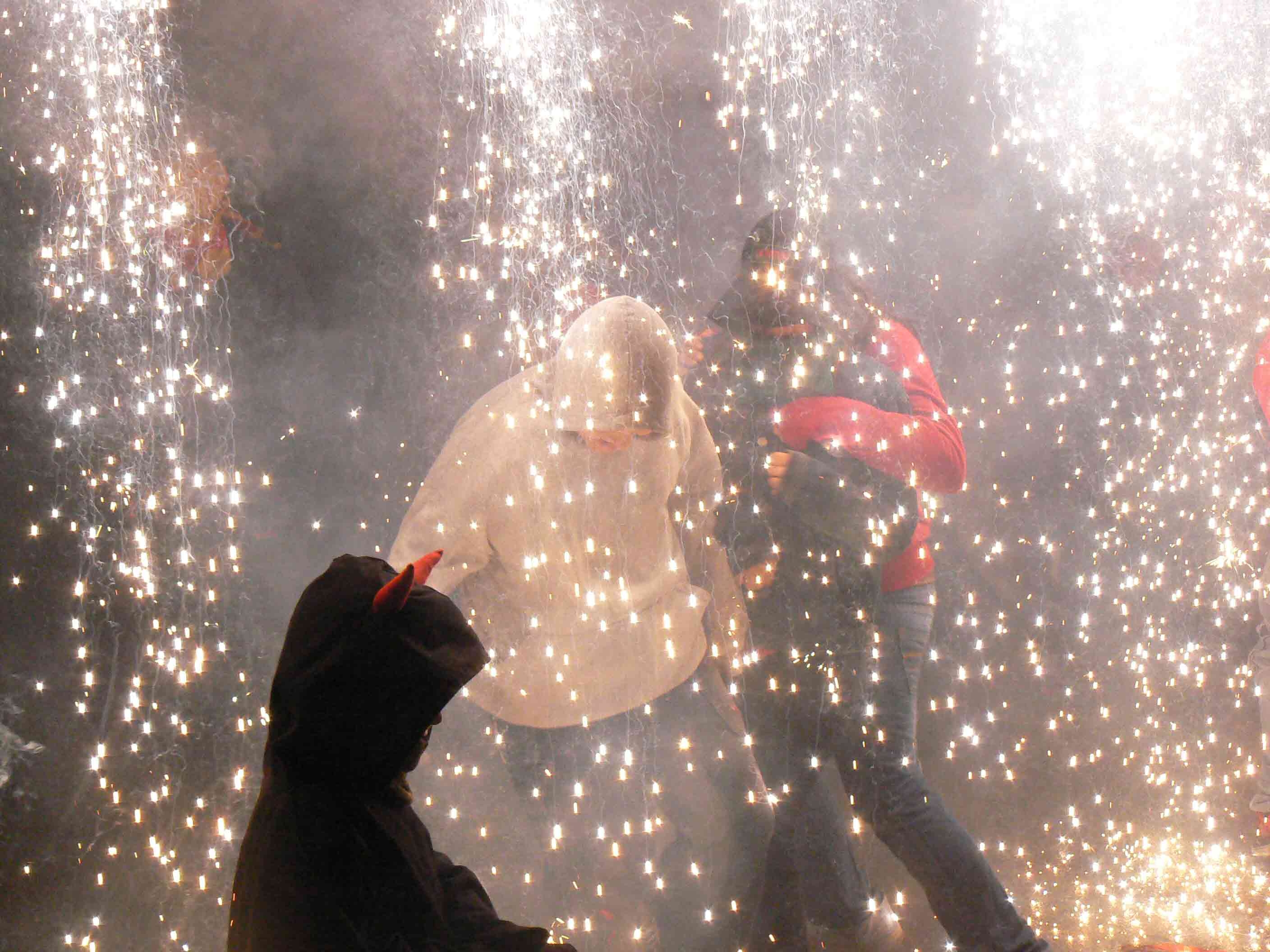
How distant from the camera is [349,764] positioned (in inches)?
50.4

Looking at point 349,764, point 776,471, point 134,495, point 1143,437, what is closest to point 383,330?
point 134,495

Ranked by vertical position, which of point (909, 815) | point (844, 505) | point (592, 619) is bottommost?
point (909, 815)

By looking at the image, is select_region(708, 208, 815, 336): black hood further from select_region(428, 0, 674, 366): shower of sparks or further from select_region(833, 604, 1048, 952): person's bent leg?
select_region(833, 604, 1048, 952): person's bent leg

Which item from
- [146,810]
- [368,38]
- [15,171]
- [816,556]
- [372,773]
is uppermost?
[368,38]

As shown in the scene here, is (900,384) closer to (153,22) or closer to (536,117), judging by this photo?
(536,117)

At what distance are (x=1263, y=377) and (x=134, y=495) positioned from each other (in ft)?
10.5

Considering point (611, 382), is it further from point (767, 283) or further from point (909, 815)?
point (909, 815)

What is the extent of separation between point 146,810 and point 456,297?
136 cm

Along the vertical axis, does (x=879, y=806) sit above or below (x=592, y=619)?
below

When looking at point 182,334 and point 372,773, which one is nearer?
point 372,773

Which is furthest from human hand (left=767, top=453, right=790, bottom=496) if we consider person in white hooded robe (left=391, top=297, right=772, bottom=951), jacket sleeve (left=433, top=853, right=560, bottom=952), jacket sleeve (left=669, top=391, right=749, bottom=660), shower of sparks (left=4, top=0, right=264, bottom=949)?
shower of sparks (left=4, top=0, right=264, bottom=949)

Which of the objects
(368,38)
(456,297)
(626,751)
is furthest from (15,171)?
(626,751)

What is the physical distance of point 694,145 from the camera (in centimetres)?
219

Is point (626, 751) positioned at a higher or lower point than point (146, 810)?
higher
